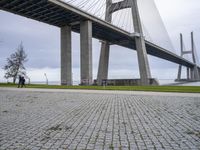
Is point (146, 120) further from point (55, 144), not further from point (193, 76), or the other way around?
point (193, 76)

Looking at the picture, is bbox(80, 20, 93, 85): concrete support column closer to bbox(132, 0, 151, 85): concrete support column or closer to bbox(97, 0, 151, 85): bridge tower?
bbox(97, 0, 151, 85): bridge tower

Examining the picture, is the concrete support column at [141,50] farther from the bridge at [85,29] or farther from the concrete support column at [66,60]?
the concrete support column at [66,60]

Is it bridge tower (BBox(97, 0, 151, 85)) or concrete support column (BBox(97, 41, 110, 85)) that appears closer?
bridge tower (BBox(97, 0, 151, 85))

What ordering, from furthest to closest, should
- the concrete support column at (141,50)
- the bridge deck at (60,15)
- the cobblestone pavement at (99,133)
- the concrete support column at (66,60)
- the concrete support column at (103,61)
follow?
the concrete support column at (103,61) < the concrete support column at (141,50) < the concrete support column at (66,60) < the bridge deck at (60,15) < the cobblestone pavement at (99,133)

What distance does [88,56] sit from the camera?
114 ft

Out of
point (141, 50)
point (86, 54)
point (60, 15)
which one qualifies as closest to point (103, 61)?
point (141, 50)

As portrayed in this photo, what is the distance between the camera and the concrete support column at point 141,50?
1619 inches

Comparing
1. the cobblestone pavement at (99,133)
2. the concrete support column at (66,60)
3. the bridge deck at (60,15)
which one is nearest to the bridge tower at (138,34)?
the bridge deck at (60,15)

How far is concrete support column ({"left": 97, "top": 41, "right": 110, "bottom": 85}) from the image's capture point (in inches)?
1769

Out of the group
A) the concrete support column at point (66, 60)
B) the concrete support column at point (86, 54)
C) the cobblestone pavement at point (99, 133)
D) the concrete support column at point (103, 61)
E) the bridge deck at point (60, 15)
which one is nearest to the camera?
the cobblestone pavement at point (99, 133)

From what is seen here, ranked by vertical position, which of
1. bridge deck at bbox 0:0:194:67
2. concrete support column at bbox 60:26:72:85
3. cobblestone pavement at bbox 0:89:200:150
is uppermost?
bridge deck at bbox 0:0:194:67

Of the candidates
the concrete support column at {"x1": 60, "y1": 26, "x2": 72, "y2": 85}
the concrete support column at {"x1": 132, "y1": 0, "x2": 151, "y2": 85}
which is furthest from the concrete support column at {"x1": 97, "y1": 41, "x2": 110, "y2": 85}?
the concrete support column at {"x1": 60, "y1": 26, "x2": 72, "y2": 85}

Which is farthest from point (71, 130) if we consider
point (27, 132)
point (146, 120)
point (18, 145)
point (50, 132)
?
point (146, 120)

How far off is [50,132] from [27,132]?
0.49 m
